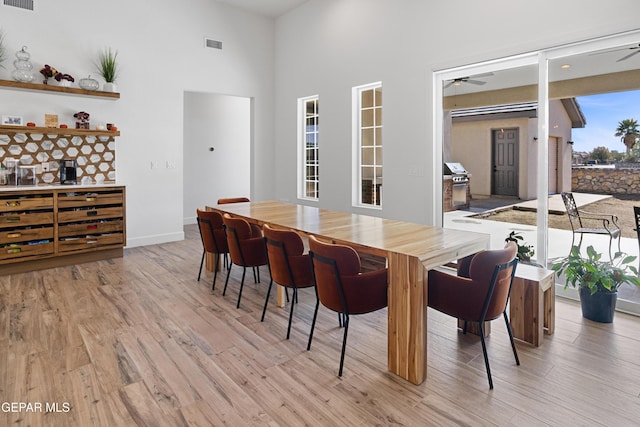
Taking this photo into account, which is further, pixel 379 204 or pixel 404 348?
pixel 379 204

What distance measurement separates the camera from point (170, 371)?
238 cm

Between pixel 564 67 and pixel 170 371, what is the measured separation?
419 cm

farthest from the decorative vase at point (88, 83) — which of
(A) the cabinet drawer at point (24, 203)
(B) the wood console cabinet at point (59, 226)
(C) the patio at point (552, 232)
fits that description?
(C) the patio at point (552, 232)

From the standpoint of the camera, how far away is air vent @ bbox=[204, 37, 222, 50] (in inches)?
252

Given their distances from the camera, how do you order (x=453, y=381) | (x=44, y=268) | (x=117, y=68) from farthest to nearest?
(x=117, y=68)
(x=44, y=268)
(x=453, y=381)

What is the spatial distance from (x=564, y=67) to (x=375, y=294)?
3018 millimetres

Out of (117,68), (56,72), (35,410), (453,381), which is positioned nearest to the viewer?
(35,410)

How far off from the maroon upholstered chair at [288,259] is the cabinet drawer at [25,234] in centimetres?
332

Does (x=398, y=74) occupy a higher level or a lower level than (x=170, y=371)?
higher

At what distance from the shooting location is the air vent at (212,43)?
641 centimetres

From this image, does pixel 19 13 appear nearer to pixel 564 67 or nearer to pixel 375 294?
pixel 375 294

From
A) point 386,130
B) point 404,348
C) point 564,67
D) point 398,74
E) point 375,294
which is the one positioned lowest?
point 404,348

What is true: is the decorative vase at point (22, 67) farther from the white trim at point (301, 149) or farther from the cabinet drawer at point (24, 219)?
the white trim at point (301, 149)

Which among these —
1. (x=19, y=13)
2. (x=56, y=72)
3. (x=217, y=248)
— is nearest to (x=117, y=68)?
(x=56, y=72)
